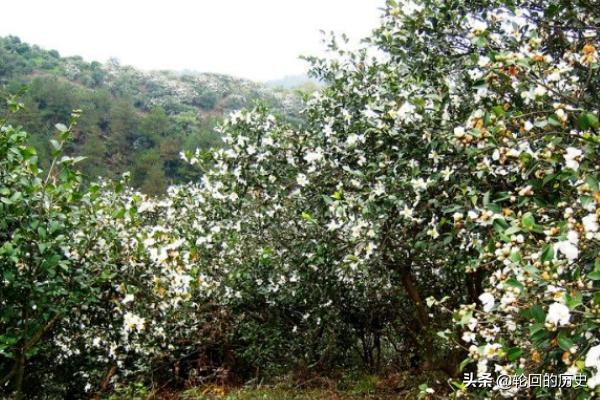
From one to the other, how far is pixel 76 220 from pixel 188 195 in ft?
7.87

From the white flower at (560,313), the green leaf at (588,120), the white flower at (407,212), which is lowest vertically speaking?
the white flower at (560,313)

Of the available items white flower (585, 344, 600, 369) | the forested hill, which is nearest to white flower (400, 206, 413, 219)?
white flower (585, 344, 600, 369)

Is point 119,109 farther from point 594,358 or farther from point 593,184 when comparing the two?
point 594,358

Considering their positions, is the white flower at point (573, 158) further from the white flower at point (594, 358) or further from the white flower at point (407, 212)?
the white flower at point (407, 212)

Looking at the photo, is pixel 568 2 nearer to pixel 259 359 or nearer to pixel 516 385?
pixel 516 385

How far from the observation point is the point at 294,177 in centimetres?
417

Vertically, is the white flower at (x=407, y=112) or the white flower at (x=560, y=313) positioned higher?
the white flower at (x=407, y=112)

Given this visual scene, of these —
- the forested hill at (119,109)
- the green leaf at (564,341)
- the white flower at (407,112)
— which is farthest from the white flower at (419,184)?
the forested hill at (119,109)

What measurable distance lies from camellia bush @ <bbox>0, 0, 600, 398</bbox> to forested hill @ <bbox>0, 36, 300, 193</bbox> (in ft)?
57.5

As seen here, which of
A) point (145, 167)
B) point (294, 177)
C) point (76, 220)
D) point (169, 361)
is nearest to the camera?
point (76, 220)

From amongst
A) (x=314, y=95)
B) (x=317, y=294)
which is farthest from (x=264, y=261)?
(x=314, y=95)

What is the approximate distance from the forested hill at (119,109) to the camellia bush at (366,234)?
691 inches

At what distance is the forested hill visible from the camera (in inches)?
1289

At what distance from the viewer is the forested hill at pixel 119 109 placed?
107 feet
